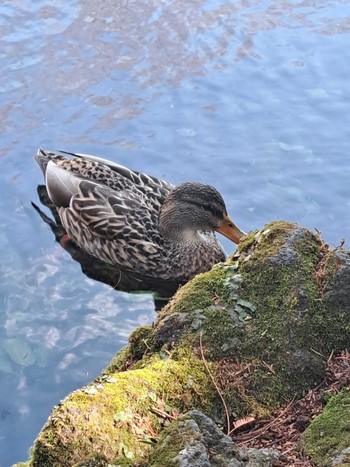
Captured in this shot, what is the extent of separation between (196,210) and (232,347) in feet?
16.2

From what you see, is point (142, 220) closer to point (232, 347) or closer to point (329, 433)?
point (232, 347)

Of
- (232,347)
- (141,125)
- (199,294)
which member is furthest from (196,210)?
(232,347)

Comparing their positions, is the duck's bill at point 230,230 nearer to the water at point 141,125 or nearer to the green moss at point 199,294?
the water at point 141,125

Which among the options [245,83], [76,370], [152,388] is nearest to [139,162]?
[245,83]

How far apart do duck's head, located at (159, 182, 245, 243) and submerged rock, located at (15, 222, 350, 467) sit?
4.07 metres

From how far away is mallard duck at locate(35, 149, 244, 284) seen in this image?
9312 mm

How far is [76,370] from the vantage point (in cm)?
768

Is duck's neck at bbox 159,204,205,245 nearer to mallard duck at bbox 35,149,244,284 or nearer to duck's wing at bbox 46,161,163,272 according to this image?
mallard duck at bbox 35,149,244,284

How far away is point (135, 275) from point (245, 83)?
389 centimetres

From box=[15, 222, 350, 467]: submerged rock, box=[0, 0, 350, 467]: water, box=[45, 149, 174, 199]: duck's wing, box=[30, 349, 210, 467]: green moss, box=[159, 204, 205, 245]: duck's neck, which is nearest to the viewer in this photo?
box=[30, 349, 210, 467]: green moss

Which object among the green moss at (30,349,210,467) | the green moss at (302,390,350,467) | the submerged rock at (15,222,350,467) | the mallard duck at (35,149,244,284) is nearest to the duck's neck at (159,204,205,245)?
the mallard duck at (35,149,244,284)

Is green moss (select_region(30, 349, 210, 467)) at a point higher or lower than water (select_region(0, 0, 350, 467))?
higher

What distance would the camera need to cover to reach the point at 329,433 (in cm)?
388

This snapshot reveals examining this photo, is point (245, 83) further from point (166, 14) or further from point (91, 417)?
point (91, 417)
